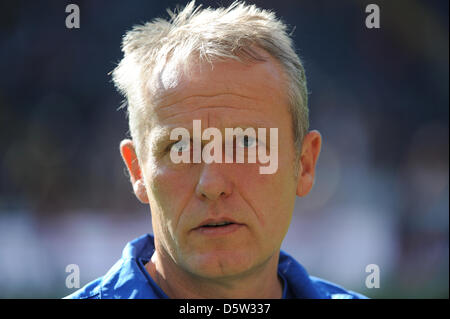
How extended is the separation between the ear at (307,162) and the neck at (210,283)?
250mm

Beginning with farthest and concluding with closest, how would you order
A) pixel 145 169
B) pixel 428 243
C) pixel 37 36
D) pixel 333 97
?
pixel 333 97, pixel 37 36, pixel 428 243, pixel 145 169

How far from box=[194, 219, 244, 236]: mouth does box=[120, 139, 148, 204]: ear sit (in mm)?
314

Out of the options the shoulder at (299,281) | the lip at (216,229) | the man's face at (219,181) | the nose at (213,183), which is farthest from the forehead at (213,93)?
the shoulder at (299,281)

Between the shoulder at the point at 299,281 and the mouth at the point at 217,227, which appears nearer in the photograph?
the mouth at the point at 217,227

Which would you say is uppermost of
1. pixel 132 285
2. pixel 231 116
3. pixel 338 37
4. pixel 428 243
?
pixel 338 37

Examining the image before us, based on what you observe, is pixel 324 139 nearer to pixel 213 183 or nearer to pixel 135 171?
pixel 135 171

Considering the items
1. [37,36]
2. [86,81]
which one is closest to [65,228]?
[86,81]

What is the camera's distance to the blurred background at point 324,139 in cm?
536

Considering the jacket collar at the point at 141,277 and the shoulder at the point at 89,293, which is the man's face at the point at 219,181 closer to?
the jacket collar at the point at 141,277

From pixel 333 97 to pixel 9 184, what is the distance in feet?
14.0

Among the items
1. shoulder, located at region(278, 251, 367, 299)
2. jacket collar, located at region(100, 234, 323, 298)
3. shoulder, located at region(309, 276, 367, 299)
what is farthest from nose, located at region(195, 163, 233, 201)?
shoulder, located at region(309, 276, 367, 299)

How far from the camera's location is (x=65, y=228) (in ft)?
18.6

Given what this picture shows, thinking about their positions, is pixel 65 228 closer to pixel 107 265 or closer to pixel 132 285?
pixel 107 265

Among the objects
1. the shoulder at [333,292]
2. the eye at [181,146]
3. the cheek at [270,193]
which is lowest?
the shoulder at [333,292]
